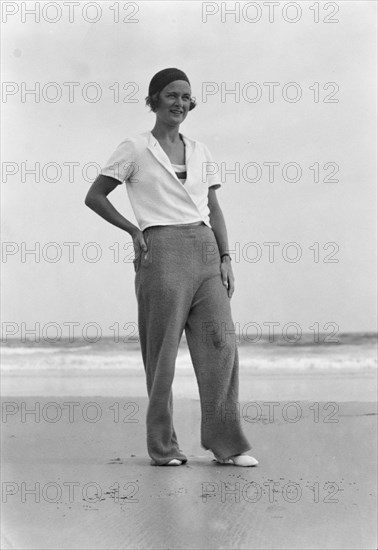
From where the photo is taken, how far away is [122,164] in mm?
3178

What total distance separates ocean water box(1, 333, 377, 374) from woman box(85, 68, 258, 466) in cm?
563

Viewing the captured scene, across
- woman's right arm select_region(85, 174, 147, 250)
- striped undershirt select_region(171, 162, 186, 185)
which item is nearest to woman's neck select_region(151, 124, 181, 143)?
striped undershirt select_region(171, 162, 186, 185)

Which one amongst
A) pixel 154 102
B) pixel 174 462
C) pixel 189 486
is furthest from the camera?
pixel 154 102

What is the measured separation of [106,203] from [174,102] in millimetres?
448

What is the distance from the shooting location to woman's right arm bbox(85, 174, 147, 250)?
10.4ft

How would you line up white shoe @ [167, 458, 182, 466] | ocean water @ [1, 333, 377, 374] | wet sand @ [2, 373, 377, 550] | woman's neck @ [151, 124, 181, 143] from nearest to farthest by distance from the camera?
1. wet sand @ [2, 373, 377, 550]
2. white shoe @ [167, 458, 182, 466]
3. woman's neck @ [151, 124, 181, 143]
4. ocean water @ [1, 333, 377, 374]

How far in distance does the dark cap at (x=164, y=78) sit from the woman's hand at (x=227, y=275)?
0.68 meters

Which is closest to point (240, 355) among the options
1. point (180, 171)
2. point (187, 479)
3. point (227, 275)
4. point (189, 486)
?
point (227, 275)

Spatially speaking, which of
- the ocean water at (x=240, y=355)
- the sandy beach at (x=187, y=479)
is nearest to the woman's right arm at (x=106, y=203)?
the sandy beach at (x=187, y=479)

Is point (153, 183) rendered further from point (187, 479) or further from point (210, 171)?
point (187, 479)

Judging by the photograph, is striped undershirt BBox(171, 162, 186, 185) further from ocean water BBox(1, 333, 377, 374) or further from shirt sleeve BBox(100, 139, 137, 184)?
ocean water BBox(1, 333, 377, 374)

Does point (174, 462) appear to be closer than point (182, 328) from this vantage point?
Yes

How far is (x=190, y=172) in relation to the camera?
322cm

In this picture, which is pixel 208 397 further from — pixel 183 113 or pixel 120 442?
pixel 183 113
